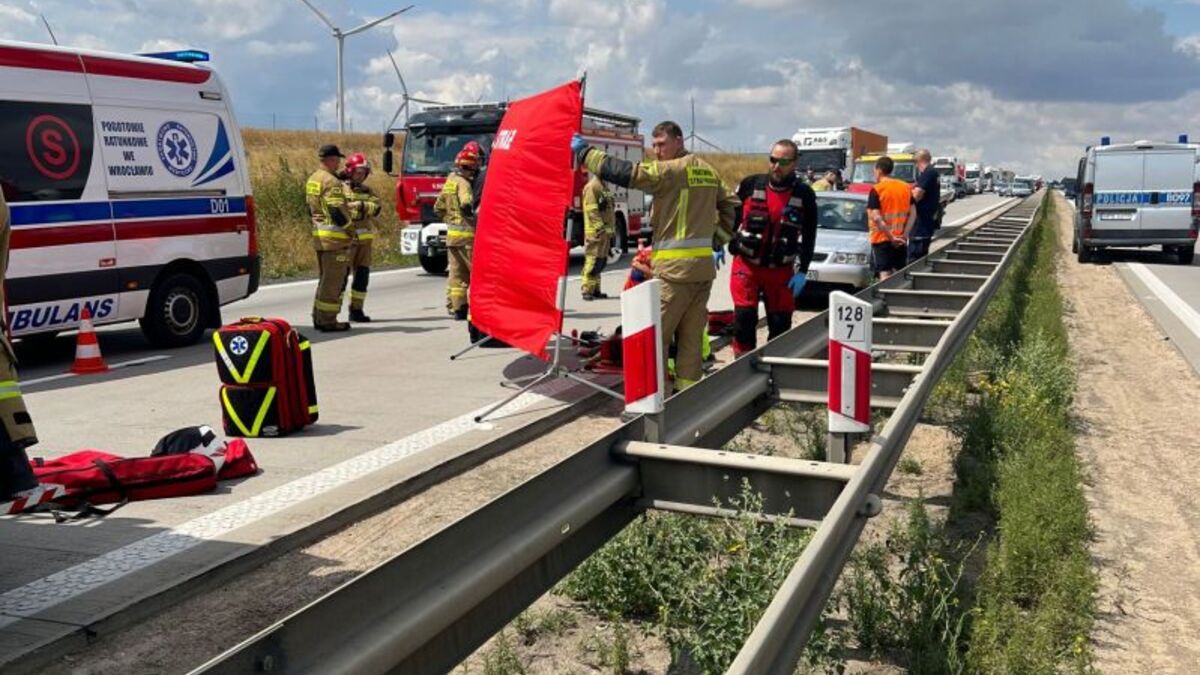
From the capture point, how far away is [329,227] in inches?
450

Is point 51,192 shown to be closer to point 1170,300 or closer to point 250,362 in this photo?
point 250,362

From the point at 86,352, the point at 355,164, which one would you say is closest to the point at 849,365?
→ the point at 86,352

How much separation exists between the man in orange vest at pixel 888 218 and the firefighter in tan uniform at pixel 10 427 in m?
9.61

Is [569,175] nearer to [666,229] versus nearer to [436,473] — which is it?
[666,229]

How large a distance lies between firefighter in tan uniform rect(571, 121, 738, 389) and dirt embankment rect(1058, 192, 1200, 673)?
102 inches

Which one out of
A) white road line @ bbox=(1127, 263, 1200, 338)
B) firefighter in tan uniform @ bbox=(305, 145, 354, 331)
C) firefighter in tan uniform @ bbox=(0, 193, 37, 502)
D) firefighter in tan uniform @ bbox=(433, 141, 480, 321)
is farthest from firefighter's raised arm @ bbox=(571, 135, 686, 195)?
white road line @ bbox=(1127, 263, 1200, 338)

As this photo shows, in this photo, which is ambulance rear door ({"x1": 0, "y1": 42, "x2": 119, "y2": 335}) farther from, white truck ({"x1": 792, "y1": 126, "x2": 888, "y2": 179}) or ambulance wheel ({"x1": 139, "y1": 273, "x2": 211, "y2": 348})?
white truck ({"x1": 792, "y1": 126, "x2": 888, "y2": 179})

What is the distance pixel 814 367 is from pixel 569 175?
2643 mm

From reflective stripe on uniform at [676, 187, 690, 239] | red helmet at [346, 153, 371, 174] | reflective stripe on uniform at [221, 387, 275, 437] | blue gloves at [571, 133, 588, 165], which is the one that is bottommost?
reflective stripe on uniform at [221, 387, 275, 437]

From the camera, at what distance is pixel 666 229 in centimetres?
675

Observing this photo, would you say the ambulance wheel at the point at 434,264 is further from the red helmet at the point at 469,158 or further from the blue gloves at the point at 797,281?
the blue gloves at the point at 797,281

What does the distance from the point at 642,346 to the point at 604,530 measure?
1.17 meters

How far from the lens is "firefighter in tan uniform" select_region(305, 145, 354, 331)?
37.1ft

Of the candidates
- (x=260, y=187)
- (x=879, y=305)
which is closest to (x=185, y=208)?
(x=879, y=305)
